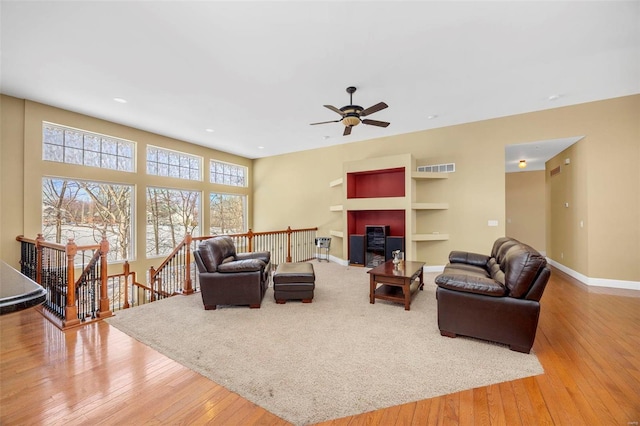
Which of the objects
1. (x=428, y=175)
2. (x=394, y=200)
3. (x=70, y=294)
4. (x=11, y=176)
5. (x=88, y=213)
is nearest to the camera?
(x=70, y=294)

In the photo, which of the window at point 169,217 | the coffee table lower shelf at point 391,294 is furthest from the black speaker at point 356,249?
the window at point 169,217

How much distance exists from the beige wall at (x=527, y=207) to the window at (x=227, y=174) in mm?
9084

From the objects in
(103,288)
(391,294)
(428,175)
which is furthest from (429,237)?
(103,288)

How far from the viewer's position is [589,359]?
8.34ft

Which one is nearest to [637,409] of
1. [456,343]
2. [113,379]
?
[456,343]

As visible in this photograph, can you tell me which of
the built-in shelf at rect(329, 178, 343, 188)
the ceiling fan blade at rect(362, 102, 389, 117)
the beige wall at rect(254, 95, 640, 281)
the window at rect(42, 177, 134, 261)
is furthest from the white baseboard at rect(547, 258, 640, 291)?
the window at rect(42, 177, 134, 261)

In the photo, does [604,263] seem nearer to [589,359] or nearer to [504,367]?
[589,359]

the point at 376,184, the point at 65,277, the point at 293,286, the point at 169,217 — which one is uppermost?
the point at 376,184

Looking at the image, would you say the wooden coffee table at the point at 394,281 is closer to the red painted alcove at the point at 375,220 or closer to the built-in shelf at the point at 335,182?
the red painted alcove at the point at 375,220

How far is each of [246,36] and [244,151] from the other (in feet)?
18.8

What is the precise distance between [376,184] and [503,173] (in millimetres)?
2898

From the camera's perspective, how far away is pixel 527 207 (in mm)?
8281

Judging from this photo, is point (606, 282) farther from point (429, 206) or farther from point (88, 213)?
point (88, 213)

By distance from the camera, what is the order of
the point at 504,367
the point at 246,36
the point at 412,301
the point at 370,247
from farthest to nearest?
1. the point at 370,247
2. the point at 412,301
3. the point at 246,36
4. the point at 504,367
